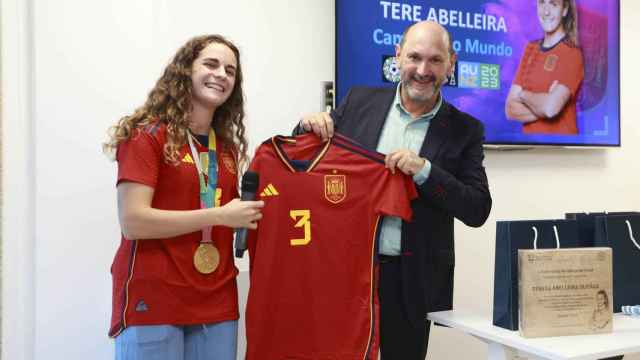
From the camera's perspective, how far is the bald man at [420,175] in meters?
1.81

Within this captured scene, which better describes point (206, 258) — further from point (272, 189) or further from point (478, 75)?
point (478, 75)

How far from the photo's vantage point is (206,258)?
1.62 metres

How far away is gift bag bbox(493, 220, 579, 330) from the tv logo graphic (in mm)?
1357

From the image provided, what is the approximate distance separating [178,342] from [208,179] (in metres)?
0.48

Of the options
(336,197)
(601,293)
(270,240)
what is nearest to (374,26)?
(336,197)

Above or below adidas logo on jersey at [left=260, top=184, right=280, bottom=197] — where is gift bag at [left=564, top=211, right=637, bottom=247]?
below

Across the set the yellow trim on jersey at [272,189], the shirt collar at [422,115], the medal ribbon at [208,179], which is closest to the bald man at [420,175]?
the shirt collar at [422,115]

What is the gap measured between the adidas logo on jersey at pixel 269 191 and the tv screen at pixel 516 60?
3.17 feet

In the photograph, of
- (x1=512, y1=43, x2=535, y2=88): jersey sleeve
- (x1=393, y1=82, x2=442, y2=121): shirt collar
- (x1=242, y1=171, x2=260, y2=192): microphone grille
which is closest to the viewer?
(x1=242, y1=171, x2=260, y2=192): microphone grille

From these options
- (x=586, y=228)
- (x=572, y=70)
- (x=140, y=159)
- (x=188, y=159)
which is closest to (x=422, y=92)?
(x=586, y=228)

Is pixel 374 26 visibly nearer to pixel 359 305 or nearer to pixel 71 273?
pixel 359 305

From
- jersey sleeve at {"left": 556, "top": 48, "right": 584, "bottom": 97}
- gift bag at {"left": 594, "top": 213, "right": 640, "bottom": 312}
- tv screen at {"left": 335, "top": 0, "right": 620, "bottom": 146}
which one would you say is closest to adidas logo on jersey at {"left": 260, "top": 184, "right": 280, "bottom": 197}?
tv screen at {"left": 335, "top": 0, "right": 620, "bottom": 146}

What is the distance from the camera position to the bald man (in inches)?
71.2

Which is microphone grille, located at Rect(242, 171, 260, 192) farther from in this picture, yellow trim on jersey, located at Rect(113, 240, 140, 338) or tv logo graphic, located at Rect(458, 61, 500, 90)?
tv logo graphic, located at Rect(458, 61, 500, 90)
